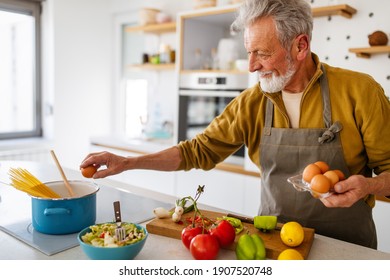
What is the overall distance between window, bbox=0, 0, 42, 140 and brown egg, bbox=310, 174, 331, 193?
11.0 ft

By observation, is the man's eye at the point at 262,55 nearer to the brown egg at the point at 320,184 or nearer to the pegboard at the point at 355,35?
the brown egg at the point at 320,184

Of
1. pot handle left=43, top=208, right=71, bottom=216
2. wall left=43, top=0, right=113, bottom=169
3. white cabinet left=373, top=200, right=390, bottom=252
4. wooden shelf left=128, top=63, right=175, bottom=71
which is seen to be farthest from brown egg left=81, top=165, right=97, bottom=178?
→ wall left=43, top=0, right=113, bottom=169

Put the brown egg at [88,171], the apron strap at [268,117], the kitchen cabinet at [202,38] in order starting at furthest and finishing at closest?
the kitchen cabinet at [202,38], the apron strap at [268,117], the brown egg at [88,171]

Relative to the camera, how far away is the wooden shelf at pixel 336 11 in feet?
7.52

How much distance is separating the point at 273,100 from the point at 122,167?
0.59 m

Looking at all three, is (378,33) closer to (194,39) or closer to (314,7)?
(314,7)

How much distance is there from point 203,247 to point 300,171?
0.58m

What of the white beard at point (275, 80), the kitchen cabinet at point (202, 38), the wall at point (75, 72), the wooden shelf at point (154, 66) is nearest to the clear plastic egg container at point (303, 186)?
the white beard at point (275, 80)

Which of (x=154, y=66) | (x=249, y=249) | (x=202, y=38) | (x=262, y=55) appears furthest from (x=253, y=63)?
(x=154, y=66)

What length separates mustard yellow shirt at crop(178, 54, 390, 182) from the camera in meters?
1.29

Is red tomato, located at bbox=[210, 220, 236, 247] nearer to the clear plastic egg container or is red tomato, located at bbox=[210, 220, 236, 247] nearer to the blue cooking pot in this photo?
the clear plastic egg container

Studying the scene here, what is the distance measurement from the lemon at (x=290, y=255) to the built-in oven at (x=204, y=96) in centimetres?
177

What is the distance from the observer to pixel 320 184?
100 cm
